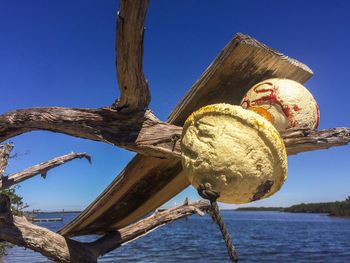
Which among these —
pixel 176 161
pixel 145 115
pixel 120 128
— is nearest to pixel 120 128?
pixel 120 128

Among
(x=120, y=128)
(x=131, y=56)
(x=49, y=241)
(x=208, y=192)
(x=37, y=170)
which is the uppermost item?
(x=37, y=170)

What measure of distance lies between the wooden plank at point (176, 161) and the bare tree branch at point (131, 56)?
1.36 ft

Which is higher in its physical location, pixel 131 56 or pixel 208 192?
pixel 131 56

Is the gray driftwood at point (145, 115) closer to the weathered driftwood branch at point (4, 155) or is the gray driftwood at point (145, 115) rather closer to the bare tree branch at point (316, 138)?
the bare tree branch at point (316, 138)

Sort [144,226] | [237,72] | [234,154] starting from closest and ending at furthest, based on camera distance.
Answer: [234,154] < [237,72] < [144,226]

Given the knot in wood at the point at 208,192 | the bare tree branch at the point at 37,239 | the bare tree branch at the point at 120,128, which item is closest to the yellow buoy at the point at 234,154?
the knot in wood at the point at 208,192

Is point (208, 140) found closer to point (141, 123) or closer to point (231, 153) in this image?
Result: point (231, 153)

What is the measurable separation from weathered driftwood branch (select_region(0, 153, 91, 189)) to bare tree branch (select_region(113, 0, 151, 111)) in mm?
3487

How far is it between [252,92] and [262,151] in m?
0.84

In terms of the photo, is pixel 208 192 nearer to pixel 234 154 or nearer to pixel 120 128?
pixel 234 154

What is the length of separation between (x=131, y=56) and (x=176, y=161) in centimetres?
145

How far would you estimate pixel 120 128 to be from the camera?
10.2 ft

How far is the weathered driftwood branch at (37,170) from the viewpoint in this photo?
5.83 m

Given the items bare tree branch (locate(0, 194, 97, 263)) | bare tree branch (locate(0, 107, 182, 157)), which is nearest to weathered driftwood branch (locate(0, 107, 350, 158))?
bare tree branch (locate(0, 107, 182, 157))
